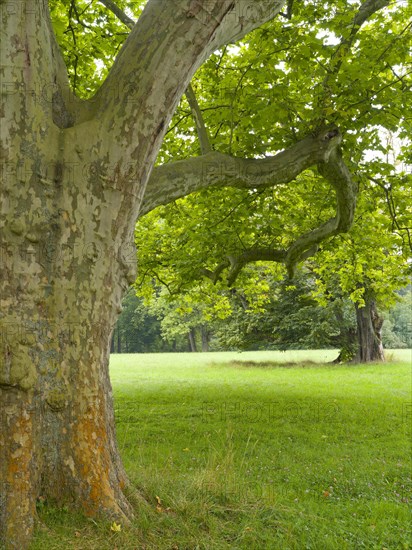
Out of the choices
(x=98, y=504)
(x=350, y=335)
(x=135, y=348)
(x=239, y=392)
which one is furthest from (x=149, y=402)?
(x=135, y=348)

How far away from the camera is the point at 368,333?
2562cm

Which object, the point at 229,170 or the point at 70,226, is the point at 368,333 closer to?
the point at 229,170

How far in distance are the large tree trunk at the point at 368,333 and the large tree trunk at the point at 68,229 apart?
76.5ft

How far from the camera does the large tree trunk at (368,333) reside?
25359 mm

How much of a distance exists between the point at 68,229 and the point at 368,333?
24304 mm

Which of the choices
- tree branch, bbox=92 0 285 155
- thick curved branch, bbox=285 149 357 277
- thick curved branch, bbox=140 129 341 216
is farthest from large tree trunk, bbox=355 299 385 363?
tree branch, bbox=92 0 285 155

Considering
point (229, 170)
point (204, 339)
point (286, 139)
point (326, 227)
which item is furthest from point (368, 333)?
point (204, 339)

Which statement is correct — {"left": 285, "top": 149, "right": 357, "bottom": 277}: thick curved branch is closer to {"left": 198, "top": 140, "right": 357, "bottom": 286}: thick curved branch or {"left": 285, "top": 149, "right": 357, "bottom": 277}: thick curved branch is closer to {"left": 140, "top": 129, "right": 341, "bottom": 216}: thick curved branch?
{"left": 198, "top": 140, "right": 357, "bottom": 286}: thick curved branch

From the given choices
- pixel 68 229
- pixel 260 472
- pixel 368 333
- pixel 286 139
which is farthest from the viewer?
pixel 368 333

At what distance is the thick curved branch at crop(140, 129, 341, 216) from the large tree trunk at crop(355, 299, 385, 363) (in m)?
19.6

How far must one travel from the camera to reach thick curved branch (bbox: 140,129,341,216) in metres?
5.38

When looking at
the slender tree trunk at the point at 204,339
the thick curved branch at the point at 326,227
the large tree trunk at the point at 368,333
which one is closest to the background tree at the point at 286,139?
the thick curved branch at the point at 326,227

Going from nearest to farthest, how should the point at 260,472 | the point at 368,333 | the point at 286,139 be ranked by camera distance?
the point at 260,472 < the point at 286,139 < the point at 368,333

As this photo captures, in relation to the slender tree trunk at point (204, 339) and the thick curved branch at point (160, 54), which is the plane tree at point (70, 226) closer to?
the thick curved branch at point (160, 54)
